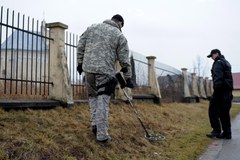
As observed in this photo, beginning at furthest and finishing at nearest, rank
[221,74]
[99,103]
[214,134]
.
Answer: [214,134] < [221,74] < [99,103]

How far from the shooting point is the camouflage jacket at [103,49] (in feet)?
17.7

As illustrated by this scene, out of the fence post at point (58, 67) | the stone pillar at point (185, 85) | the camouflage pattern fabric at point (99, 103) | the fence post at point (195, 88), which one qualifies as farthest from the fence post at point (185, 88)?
the camouflage pattern fabric at point (99, 103)

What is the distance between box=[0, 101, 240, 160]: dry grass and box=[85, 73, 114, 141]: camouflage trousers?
28cm

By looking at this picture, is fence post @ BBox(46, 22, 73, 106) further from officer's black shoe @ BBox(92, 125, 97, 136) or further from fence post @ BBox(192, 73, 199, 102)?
fence post @ BBox(192, 73, 199, 102)

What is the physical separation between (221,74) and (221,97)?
58 cm

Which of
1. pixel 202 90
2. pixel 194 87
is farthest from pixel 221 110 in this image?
pixel 202 90

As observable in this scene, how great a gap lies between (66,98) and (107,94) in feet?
7.27

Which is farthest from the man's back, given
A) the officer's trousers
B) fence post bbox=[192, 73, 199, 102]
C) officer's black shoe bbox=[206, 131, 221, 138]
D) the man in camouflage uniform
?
fence post bbox=[192, 73, 199, 102]

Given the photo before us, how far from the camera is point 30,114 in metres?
6.03

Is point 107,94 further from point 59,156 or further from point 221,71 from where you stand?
point 221,71

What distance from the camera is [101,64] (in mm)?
5379

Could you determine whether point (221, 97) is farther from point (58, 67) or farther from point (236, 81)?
point (236, 81)

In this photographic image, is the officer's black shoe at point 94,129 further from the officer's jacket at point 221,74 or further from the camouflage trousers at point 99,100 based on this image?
the officer's jacket at point 221,74

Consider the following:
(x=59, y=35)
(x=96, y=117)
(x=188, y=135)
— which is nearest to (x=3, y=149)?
(x=96, y=117)
